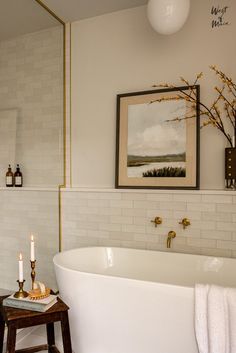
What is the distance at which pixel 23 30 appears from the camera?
2.61 m

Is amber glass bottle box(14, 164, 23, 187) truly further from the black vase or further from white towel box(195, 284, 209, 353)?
the black vase

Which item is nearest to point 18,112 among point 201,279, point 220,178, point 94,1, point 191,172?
point 94,1

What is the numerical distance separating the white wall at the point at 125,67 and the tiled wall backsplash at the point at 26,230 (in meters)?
0.44

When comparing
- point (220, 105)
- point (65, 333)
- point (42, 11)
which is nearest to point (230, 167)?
point (220, 105)

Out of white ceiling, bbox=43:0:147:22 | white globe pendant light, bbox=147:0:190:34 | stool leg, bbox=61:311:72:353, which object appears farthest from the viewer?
white ceiling, bbox=43:0:147:22

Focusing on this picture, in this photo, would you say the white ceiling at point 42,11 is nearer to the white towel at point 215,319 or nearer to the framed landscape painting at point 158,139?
the framed landscape painting at point 158,139

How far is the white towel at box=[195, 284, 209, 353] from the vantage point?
1.58 metres

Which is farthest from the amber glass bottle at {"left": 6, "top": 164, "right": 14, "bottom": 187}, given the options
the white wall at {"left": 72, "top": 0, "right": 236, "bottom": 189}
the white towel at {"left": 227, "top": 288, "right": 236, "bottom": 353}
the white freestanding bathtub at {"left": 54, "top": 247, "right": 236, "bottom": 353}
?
the white towel at {"left": 227, "top": 288, "right": 236, "bottom": 353}

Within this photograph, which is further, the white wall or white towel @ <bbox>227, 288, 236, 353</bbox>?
the white wall

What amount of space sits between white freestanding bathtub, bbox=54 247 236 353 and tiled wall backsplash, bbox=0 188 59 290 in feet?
1.23

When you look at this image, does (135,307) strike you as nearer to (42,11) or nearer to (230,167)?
(230,167)

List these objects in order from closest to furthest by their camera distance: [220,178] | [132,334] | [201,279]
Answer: [132,334]
[201,279]
[220,178]

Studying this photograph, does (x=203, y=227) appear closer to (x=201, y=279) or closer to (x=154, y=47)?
(x=201, y=279)

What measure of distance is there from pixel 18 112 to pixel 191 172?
1532 millimetres
